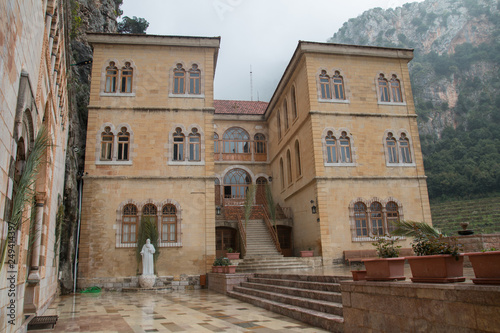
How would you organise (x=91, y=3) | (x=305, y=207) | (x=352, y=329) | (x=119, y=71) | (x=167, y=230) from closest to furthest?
1. (x=352, y=329)
2. (x=167, y=230)
3. (x=119, y=71)
4. (x=305, y=207)
5. (x=91, y=3)

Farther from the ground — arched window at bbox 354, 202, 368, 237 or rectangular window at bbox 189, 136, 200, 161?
rectangular window at bbox 189, 136, 200, 161

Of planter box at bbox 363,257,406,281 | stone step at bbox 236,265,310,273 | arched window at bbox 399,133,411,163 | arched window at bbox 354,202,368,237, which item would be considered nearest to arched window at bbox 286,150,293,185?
arched window at bbox 354,202,368,237

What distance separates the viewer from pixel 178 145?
17906 millimetres

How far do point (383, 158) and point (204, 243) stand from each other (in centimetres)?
982

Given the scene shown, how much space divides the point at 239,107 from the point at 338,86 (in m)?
11.5

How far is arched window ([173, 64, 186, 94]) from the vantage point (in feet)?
61.0

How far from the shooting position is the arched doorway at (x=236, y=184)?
26203 millimetres

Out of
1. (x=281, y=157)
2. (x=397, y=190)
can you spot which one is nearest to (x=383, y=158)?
(x=397, y=190)

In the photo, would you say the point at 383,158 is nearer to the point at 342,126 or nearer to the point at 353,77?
the point at 342,126

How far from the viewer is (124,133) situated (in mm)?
17750

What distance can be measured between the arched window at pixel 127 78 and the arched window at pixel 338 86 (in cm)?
1021

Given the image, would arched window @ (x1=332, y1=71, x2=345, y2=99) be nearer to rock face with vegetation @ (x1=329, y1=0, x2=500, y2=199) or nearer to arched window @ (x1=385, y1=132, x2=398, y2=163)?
arched window @ (x1=385, y1=132, x2=398, y2=163)

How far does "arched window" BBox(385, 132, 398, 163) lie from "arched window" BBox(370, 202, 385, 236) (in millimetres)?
2546

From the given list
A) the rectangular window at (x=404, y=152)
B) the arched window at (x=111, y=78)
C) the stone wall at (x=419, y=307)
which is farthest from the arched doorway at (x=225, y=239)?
the stone wall at (x=419, y=307)
